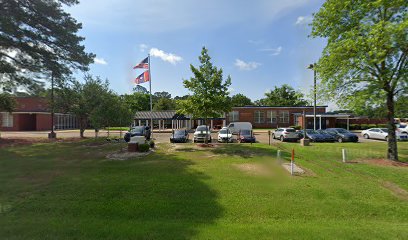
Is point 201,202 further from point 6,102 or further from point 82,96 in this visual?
point 6,102

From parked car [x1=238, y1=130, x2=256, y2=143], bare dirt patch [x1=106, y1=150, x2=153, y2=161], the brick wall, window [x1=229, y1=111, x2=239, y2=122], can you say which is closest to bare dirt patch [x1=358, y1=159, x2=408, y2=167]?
parked car [x1=238, y1=130, x2=256, y2=143]

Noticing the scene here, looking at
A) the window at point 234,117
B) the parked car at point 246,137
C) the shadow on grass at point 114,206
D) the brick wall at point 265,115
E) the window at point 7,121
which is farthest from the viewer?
the brick wall at point 265,115

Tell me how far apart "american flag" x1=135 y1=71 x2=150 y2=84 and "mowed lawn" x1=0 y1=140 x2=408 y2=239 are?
64.4 feet

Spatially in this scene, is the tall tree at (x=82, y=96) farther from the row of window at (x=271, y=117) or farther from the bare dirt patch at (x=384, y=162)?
the row of window at (x=271, y=117)

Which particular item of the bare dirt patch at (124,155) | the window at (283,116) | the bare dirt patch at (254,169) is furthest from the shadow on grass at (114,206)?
the window at (283,116)

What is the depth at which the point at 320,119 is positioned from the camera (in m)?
45.8

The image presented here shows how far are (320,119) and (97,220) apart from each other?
46.4 meters

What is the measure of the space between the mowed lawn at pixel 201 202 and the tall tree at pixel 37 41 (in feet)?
40.1

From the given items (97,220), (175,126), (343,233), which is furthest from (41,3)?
(175,126)

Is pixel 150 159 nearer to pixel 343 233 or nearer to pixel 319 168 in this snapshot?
pixel 319 168

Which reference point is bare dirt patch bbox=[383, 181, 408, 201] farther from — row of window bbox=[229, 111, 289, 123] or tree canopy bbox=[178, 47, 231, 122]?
row of window bbox=[229, 111, 289, 123]

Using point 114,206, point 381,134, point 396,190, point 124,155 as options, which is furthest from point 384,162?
point 381,134

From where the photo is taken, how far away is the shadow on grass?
5.41m

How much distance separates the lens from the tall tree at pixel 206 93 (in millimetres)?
19938
